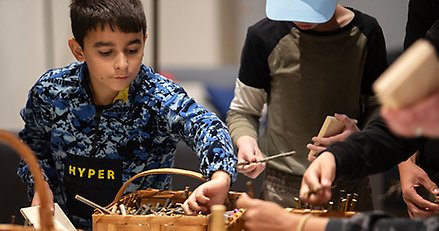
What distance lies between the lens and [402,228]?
4.56ft

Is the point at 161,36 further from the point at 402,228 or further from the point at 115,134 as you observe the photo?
the point at 402,228

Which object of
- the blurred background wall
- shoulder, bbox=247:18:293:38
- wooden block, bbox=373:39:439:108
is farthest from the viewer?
the blurred background wall

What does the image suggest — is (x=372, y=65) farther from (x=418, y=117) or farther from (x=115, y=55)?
(x=418, y=117)

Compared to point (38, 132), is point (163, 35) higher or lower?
lower

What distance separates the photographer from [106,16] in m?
2.12

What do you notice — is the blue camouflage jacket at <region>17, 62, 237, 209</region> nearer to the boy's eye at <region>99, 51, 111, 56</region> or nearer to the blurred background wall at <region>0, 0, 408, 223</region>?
the boy's eye at <region>99, 51, 111, 56</region>

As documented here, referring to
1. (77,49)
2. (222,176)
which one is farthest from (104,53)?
(222,176)

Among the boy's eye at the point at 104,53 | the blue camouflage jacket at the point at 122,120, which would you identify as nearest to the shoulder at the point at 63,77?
the blue camouflage jacket at the point at 122,120

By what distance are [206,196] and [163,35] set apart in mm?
3246

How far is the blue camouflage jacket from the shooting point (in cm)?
214

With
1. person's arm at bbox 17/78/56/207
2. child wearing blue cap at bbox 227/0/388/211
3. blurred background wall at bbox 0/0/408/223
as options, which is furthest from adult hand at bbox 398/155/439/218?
person's arm at bbox 17/78/56/207

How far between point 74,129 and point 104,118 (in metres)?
0.09

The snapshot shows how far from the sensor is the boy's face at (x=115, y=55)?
209 centimetres

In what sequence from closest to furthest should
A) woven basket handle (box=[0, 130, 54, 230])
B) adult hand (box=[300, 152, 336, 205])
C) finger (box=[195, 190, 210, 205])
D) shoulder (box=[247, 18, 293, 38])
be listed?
woven basket handle (box=[0, 130, 54, 230]) < adult hand (box=[300, 152, 336, 205]) < finger (box=[195, 190, 210, 205]) < shoulder (box=[247, 18, 293, 38])
